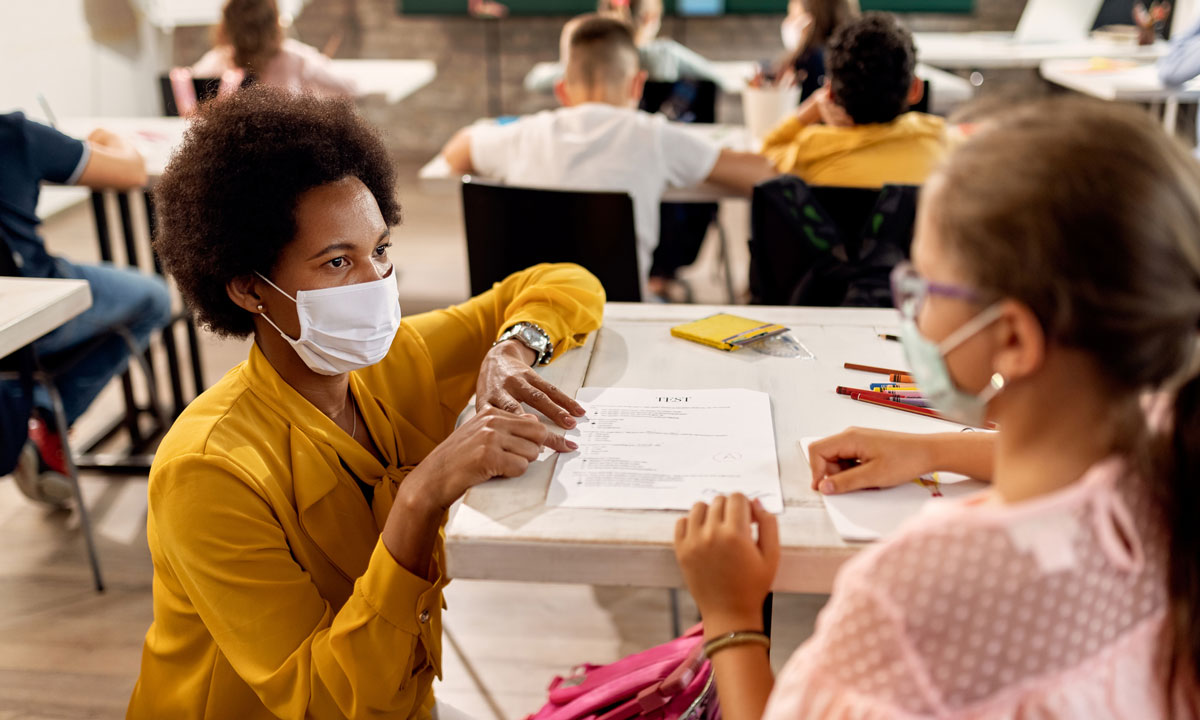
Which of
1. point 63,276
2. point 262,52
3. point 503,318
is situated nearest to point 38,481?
point 63,276

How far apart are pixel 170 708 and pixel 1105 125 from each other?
3.50ft

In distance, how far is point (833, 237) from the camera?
2.11 metres

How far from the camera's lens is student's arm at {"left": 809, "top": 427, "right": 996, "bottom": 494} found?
0.97 meters

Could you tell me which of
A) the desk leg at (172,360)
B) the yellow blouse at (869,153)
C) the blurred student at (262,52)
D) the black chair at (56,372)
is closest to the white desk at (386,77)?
the blurred student at (262,52)

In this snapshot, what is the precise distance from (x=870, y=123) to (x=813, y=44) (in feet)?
3.93

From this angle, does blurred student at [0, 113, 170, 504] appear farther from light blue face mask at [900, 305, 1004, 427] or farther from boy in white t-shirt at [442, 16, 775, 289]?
light blue face mask at [900, 305, 1004, 427]

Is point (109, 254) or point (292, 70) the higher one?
point (292, 70)

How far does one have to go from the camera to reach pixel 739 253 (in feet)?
15.8

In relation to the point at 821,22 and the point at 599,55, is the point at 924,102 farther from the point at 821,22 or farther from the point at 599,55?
the point at 599,55

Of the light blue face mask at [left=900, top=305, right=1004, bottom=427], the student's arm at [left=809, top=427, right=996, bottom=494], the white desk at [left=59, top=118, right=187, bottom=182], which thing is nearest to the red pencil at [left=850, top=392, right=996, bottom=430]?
the student's arm at [left=809, top=427, right=996, bottom=494]

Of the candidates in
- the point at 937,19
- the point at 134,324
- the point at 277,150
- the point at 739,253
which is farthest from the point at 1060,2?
the point at 277,150

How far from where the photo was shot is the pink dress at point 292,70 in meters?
3.51

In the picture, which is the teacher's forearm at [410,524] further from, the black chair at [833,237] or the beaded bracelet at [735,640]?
the black chair at [833,237]

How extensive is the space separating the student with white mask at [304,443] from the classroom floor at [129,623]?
0.78m
